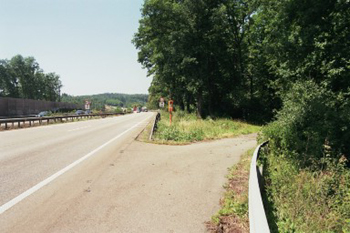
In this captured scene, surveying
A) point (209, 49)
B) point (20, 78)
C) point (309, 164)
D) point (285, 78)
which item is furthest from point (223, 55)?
point (20, 78)

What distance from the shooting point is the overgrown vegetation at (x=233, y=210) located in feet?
13.8

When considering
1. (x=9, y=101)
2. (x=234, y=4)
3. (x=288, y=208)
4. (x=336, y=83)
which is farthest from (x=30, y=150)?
(x=9, y=101)

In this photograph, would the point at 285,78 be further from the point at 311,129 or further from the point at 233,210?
the point at 233,210

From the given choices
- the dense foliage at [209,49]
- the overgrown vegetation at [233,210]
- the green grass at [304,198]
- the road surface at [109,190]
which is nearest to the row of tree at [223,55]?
the dense foliage at [209,49]

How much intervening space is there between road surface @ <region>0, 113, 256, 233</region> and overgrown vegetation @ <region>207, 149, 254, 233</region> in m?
0.21

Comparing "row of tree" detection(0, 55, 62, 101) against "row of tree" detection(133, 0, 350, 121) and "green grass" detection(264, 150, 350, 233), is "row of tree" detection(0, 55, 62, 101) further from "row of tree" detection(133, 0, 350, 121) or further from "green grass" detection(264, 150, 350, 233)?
"green grass" detection(264, 150, 350, 233)

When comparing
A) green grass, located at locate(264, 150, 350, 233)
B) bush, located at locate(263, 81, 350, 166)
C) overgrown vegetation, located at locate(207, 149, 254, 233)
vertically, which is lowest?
green grass, located at locate(264, 150, 350, 233)

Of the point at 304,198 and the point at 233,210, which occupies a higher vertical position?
the point at 233,210

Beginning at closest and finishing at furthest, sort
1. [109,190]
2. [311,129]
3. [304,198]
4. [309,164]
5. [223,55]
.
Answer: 1. [109,190]
2. [304,198]
3. [309,164]
4. [311,129]
5. [223,55]

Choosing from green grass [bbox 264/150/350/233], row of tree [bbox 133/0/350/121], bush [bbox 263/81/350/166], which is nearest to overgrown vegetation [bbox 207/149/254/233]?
green grass [bbox 264/150/350/233]

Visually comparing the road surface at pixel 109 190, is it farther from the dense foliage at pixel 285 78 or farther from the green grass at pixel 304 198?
the dense foliage at pixel 285 78

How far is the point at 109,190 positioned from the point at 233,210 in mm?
2842

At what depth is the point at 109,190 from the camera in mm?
5922

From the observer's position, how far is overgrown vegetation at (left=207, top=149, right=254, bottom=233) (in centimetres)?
419
